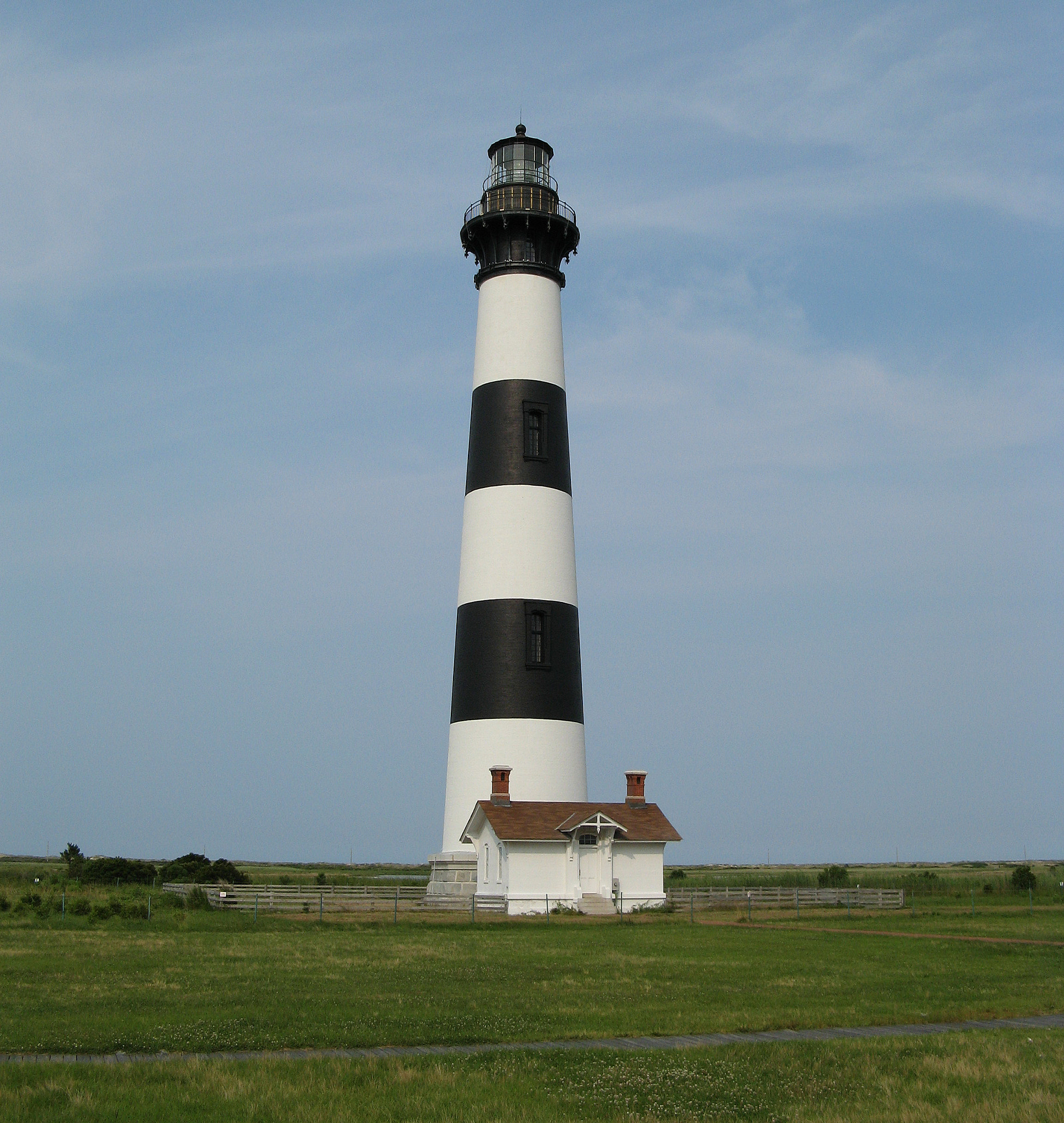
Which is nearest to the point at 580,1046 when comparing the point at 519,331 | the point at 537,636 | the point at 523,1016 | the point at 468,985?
the point at 523,1016

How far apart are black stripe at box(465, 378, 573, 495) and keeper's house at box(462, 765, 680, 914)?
895cm

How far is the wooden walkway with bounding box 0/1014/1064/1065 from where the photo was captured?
10805 millimetres

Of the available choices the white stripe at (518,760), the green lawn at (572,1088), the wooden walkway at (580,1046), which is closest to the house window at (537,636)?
the white stripe at (518,760)

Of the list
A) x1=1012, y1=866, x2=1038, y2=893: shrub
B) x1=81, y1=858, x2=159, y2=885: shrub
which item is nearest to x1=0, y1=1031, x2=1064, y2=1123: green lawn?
x1=81, y1=858, x2=159, y2=885: shrub

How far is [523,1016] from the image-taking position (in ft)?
45.0

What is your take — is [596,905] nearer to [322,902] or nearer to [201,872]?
[322,902]

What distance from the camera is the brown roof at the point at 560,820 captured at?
1314 inches

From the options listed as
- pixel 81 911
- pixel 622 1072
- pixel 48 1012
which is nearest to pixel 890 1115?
pixel 622 1072

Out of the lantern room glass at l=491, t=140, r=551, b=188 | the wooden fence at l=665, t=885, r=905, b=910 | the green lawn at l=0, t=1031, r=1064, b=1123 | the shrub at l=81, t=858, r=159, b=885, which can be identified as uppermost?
the lantern room glass at l=491, t=140, r=551, b=188

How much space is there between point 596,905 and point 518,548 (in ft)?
35.2

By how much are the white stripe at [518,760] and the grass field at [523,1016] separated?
24.3 feet

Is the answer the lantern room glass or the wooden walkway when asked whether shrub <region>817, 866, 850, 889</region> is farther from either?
the wooden walkway

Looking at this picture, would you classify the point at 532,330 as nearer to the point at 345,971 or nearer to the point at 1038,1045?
the point at 345,971

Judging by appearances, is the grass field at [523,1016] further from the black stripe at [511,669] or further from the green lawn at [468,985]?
the black stripe at [511,669]
